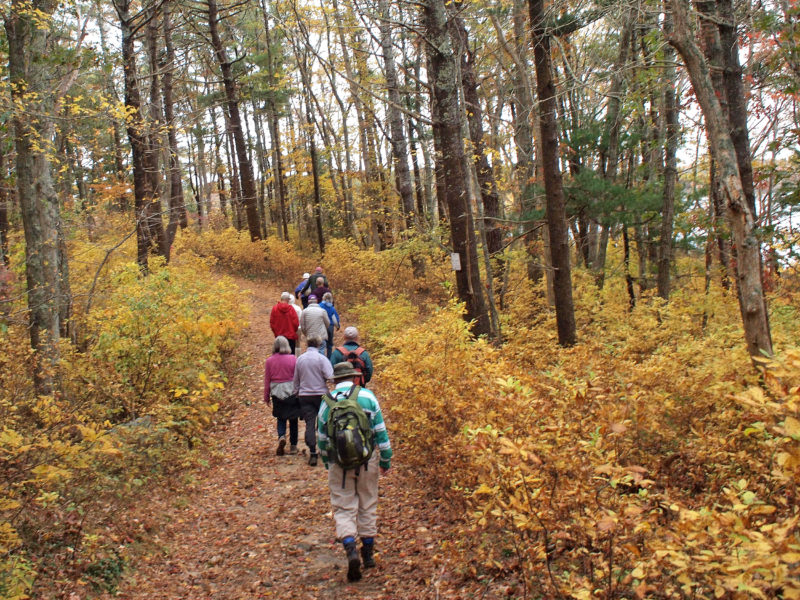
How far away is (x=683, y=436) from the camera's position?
19.1 ft

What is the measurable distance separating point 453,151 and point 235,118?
1449 cm

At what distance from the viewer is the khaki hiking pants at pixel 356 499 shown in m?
5.16

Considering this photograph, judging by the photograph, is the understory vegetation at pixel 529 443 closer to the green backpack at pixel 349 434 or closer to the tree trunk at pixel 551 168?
the green backpack at pixel 349 434

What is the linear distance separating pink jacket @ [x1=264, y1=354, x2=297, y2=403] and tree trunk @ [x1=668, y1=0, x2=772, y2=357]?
570cm

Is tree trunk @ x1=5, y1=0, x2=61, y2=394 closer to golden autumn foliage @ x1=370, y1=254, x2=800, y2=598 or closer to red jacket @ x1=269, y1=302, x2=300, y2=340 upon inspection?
red jacket @ x1=269, y1=302, x2=300, y2=340

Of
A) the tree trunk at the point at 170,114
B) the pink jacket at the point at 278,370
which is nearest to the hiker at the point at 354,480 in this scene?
the pink jacket at the point at 278,370

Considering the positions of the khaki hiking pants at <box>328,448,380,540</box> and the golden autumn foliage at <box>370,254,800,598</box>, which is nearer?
the golden autumn foliage at <box>370,254,800,598</box>

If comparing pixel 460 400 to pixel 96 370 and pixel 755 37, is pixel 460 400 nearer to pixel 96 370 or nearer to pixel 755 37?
pixel 96 370

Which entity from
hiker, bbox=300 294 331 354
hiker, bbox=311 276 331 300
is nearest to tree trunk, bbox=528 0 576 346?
hiker, bbox=300 294 331 354

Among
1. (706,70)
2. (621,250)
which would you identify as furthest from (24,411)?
(621,250)

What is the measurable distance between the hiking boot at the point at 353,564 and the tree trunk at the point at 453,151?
16.6 ft

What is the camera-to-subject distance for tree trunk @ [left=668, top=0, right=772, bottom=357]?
546 centimetres

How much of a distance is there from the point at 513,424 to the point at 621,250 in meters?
17.7

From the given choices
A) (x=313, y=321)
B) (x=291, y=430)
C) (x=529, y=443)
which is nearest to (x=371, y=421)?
(x=529, y=443)
